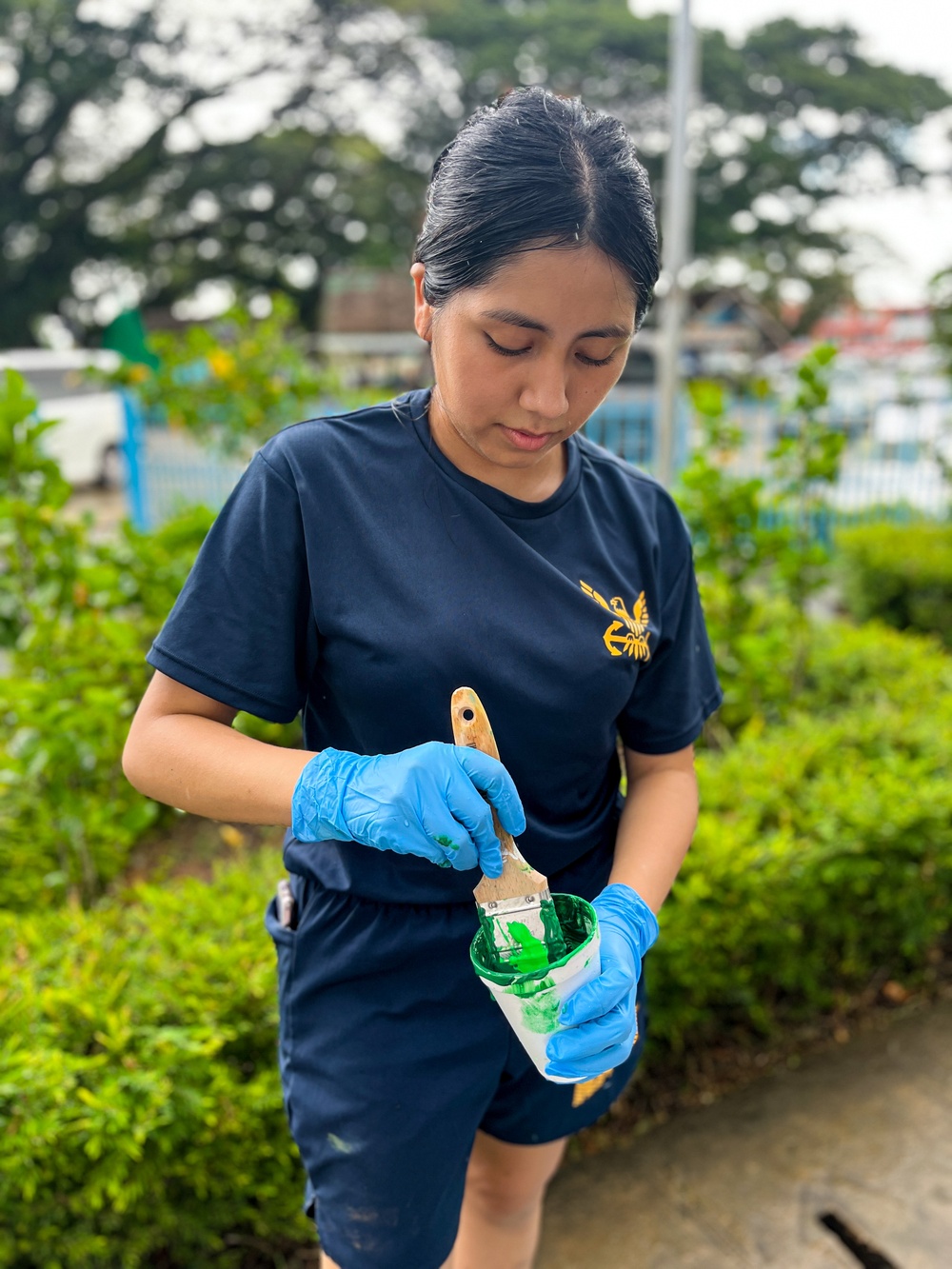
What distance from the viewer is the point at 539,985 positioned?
1.08 metres

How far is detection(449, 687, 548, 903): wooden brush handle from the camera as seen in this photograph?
1073 millimetres

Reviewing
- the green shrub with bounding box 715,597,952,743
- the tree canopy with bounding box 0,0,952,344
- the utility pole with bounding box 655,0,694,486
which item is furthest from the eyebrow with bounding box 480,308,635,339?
the tree canopy with bounding box 0,0,952,344

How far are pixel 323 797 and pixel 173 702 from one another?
8.5 inches

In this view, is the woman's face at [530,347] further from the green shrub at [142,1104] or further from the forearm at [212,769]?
the green shrub at [142,1104]

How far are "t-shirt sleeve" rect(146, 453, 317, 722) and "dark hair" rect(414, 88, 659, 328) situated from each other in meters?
0.29

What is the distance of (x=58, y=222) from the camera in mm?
24047

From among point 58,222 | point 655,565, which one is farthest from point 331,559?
point 58,222

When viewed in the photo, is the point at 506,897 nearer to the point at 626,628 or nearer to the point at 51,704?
the point at 626,628

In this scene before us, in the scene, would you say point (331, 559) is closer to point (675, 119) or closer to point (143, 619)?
point (143, 619)

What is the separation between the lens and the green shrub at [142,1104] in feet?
5.33

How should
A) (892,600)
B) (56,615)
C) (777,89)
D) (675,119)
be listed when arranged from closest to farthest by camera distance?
(56,615)
(675,119)
(892,600)
(777,89)

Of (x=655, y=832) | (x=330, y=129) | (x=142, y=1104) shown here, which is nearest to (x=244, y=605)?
(x=655, y=832)

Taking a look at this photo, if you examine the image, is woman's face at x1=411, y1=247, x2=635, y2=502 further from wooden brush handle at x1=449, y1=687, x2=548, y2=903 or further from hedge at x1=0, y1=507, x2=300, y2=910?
hedge at x1=0, y1=507, x2=300, y2=910

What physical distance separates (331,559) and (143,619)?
2591mm
